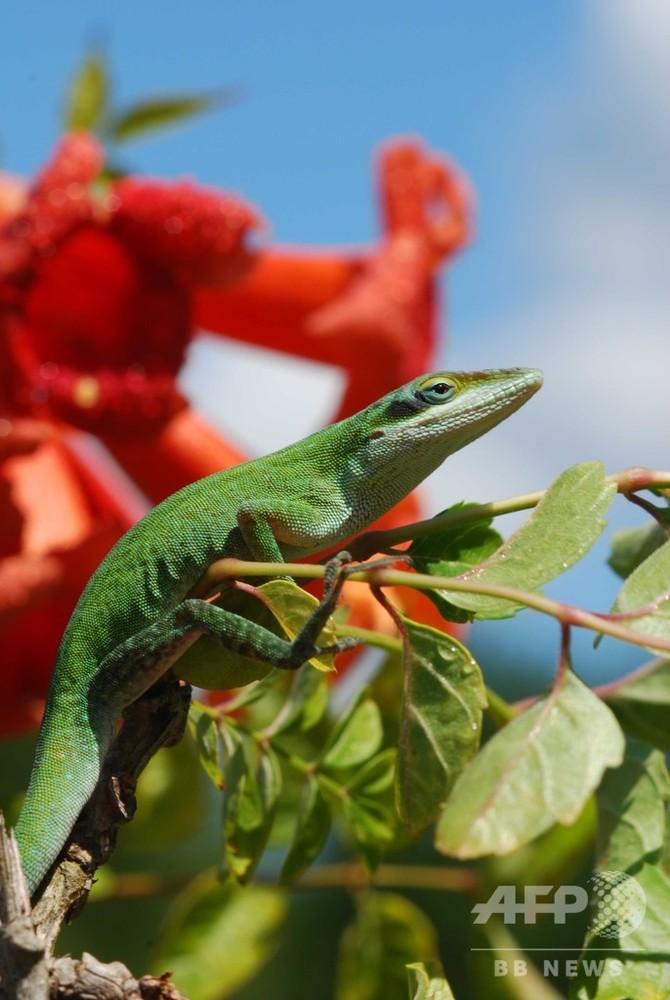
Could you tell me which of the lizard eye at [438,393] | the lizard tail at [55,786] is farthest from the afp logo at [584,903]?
the lizard eye at [438,393]

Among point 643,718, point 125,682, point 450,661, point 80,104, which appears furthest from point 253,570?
point 80,104

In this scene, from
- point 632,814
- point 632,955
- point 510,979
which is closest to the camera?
point 632,955

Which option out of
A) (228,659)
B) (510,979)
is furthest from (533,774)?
(510,979)

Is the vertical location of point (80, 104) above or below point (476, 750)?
above

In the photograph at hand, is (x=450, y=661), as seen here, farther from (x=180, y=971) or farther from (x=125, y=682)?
(x=180, y=971)

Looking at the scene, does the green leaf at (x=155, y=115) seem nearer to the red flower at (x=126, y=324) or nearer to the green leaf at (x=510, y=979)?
the red flower at (x=126, y=324)

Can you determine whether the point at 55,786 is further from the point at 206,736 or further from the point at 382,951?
the point at 382,951

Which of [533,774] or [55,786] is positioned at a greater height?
[533,774]
